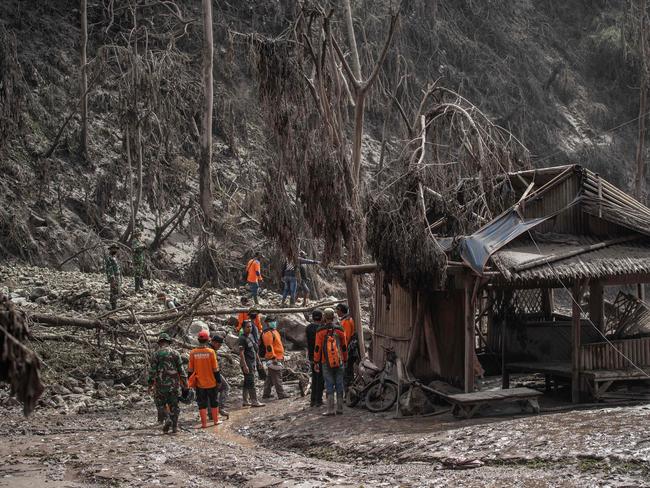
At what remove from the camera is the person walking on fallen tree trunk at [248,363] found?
15.1 metres

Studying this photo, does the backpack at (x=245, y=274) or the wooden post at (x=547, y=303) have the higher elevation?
the backpack at (x=245, y=274)

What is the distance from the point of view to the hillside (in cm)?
2666

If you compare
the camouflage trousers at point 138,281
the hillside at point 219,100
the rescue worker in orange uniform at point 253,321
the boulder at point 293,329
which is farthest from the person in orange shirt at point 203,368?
the camouflage trousers at point 138,281

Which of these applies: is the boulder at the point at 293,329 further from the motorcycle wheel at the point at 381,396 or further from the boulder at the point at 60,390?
the motorcycle wheel at the point at 381,396

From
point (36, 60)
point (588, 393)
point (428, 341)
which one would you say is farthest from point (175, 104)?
point (588, 393)

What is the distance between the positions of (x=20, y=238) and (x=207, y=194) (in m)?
5.48

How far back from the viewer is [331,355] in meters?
13.6

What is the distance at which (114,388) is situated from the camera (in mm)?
16500

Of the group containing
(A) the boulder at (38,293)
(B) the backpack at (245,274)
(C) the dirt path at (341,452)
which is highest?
(B) the backpack at (245,274)

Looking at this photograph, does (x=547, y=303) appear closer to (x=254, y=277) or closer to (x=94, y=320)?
(x=254, y=277)

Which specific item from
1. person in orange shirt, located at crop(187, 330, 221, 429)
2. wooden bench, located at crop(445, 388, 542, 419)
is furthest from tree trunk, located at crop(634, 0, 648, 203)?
person in orange shirt, located at crop(187, 330, 221, 429)

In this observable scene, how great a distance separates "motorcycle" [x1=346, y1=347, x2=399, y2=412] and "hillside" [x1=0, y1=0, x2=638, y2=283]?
6866mm

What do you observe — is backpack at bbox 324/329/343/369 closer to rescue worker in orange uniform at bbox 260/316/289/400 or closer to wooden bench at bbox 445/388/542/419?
wooden bench at bbox 445/388/542/419

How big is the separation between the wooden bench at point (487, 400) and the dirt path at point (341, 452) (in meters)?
0.33
